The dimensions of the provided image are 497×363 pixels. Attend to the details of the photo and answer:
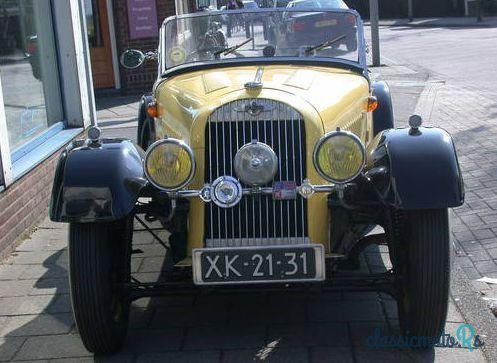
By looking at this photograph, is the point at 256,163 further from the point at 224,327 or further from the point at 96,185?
the point at 224,327

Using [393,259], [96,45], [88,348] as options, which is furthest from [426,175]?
[96,45]

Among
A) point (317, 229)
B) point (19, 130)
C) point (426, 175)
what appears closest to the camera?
point (426, 175)

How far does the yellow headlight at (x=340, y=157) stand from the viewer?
12.5 ft

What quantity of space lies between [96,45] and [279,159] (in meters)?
10.7

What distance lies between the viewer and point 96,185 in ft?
12.8

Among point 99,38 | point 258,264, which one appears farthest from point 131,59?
point 99,38

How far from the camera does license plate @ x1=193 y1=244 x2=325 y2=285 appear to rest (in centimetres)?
382

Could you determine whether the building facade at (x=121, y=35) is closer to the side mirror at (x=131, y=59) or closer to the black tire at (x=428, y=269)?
the side mirror at (x=131, y=59)

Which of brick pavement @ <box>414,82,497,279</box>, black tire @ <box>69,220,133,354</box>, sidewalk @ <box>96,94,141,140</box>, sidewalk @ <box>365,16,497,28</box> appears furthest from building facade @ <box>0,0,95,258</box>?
sidewalk @ <box>365,16,497,28</box>

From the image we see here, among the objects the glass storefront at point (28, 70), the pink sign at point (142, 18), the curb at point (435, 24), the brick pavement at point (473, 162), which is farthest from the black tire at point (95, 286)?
the curb at point (435, 24)

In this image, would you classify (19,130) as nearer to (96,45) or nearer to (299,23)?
(299,23)

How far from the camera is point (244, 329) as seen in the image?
4.38m

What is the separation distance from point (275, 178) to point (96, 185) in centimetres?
88

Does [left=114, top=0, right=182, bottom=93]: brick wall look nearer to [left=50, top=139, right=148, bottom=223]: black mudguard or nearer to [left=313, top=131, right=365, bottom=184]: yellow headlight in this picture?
[left=50, top=139, right=148, bottom=223]: black mudguard
